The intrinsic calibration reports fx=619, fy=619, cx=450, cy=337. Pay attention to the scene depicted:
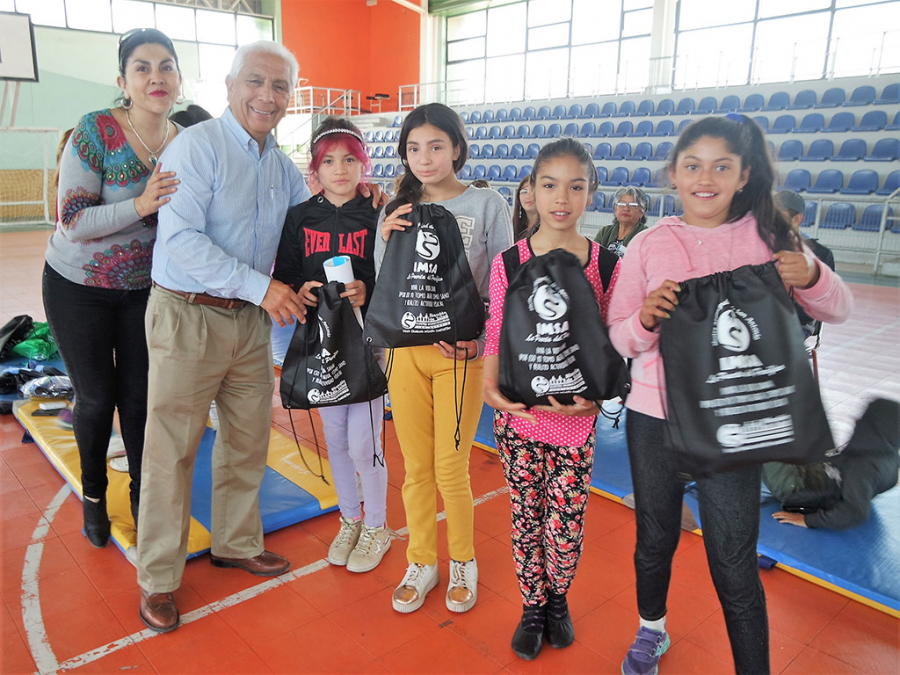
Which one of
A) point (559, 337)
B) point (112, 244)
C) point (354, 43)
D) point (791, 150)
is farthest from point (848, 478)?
point (354, 43)

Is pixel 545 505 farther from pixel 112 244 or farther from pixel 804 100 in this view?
pixel 804 100

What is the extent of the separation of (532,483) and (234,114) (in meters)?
1.66

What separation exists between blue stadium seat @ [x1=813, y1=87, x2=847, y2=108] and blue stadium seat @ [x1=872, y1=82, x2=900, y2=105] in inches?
24.1

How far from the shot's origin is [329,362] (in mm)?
2348

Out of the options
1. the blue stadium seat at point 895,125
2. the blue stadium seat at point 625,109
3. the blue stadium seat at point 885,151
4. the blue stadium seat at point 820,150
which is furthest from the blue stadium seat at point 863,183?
the blue stadium seat at point 625,109

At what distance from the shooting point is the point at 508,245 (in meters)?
2.17

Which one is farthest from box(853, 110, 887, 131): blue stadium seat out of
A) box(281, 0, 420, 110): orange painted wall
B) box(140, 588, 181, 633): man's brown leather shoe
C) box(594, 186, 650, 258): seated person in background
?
box(281, 0, 420, 110): orange painted wall

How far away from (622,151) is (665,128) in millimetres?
1013

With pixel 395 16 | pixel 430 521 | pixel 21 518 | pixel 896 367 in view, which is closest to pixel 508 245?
pixel 430 521

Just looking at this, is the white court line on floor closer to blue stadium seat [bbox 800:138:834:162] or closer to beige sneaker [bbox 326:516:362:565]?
beige sneaker [bbox 326:516:362:565]

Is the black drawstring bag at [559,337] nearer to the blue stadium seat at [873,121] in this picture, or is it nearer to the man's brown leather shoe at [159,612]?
the man's brown leather shoe at [159,612]

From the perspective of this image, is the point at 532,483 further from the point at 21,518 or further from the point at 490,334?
the point at 21,518

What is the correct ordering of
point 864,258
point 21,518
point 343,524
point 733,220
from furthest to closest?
point 864,258 < point 21,518 < point 343,524 < point 733,220

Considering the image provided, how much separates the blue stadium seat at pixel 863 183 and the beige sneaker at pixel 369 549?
10697 millimetres
